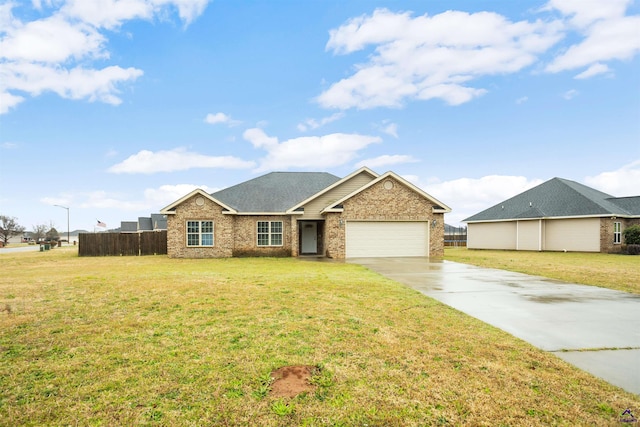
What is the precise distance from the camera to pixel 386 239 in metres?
20.0

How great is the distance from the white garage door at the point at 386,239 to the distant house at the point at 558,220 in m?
13.3

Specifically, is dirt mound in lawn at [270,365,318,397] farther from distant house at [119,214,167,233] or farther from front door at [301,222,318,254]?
distant house at [119,214,167,233]

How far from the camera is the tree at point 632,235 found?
2383cm

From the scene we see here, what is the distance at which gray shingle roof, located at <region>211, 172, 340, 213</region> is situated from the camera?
2203 cm

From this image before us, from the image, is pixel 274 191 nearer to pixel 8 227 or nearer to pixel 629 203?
pixel 629 203

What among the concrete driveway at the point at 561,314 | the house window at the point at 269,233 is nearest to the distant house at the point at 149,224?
the house window at the point at 269,233

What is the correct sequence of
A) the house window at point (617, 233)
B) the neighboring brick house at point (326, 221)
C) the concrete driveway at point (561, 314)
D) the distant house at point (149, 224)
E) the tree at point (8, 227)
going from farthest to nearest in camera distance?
the tree at point (8, 227) → the distant house at point (149, 224) → the house window at point (617, 233) → the neighboring brick house at point (326, 221) → the concrete driveway at point (561, 314)

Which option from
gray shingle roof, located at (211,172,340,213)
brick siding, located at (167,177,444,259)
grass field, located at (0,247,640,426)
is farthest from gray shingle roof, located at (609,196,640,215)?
grass field, located at (0,247,640,426)

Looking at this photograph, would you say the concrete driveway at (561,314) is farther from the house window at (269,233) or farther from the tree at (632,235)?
the tree at (632,235)

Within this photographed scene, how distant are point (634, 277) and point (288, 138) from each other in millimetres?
25570

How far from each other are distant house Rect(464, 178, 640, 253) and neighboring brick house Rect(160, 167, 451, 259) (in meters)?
12.3

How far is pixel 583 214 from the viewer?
81.4 ft

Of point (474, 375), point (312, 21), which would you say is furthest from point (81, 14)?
point (474, 375)

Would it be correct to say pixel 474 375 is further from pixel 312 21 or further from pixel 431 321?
pixel 312 21
